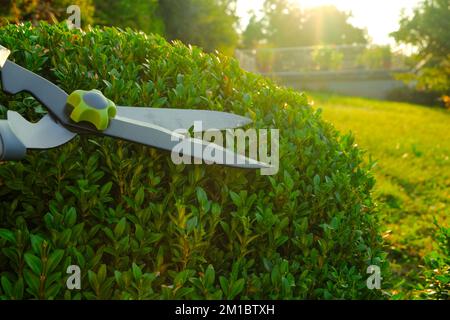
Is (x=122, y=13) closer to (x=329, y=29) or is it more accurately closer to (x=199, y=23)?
(x=199, y=23)

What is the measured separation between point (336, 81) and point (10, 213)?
26847mm

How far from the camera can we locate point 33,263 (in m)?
1.79

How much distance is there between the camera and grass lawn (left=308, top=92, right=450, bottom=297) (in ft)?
19.3

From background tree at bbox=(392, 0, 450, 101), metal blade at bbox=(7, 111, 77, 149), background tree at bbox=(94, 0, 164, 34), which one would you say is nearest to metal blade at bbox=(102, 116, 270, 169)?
metal blade at bbox=(7, 111, 77, 149)

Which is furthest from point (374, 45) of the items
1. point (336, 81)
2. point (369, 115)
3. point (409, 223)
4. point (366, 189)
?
point (366, 189)

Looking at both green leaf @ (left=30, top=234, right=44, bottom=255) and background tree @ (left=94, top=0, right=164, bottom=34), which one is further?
background tree @ (left=94, top=0, right=164, bottom=34)

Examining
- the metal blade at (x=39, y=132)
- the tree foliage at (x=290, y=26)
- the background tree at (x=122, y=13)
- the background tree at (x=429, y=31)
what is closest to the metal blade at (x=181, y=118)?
the metal blade at (x=39, y=132)

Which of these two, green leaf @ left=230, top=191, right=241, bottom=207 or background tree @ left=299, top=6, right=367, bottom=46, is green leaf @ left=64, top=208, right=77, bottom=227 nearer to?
green leaf @ left=230, top=191, right=241, bottom=207

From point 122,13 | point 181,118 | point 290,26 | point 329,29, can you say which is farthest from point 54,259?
point 329,29

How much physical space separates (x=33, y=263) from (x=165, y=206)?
0.54 metres

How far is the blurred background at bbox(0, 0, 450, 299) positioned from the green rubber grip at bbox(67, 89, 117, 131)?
59.2 inches

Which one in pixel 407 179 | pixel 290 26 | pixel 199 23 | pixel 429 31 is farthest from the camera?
pixel 290 26

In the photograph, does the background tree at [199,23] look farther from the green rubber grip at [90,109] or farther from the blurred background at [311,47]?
the green rubber grip at [90,109]
